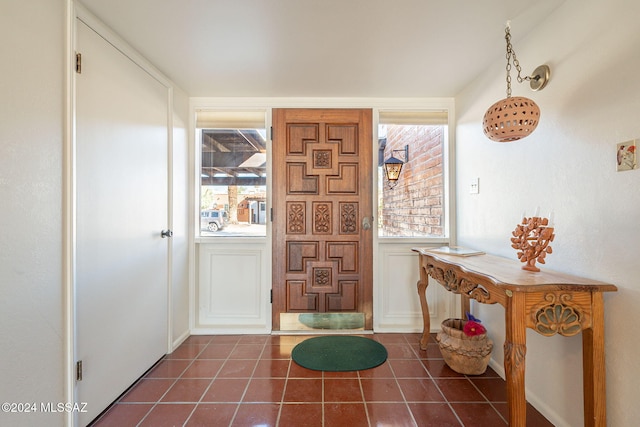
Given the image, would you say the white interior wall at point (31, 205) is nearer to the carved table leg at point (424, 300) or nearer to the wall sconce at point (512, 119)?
the wall sconce at point (512, 119)

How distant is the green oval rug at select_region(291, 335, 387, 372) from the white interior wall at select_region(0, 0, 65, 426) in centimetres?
148

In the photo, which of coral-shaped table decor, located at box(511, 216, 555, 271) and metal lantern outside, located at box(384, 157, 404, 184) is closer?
coral-shaped table decor, located at box(511, 216, 555, 271)

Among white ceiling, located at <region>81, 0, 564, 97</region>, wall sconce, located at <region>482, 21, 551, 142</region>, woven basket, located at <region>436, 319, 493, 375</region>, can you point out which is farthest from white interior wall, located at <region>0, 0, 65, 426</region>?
woven basket, located at <region>436, 319, 493, 375</region>

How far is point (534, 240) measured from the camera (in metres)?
1.48

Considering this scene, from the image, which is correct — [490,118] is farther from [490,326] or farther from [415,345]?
[415,345]

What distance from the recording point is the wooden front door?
271 cm

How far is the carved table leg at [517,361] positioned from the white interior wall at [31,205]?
2.09m

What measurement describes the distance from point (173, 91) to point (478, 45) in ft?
7.81

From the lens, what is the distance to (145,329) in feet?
6.60

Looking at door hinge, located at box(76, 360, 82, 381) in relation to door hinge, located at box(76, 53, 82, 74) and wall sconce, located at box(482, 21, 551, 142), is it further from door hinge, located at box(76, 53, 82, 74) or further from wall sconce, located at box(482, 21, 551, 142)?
wall sconce, located at box(482, 21, 551, 142)

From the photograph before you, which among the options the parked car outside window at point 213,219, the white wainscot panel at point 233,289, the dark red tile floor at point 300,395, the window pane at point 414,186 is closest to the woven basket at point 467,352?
the dark red tile floor at point 300,395

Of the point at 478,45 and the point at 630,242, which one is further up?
the point at 478,45

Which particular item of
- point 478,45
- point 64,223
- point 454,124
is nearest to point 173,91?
point 64,223

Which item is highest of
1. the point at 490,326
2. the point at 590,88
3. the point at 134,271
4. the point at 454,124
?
the point at 454,124
